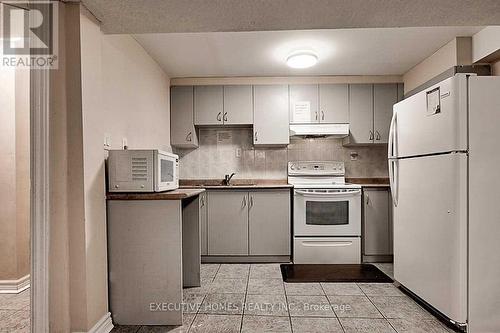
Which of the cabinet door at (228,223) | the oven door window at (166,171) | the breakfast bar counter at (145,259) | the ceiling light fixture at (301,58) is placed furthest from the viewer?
the cabinet door at (228,223)

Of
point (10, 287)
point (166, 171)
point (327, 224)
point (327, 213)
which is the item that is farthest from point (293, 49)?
point (10, 287)

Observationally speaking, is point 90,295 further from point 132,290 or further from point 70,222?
point 70,222

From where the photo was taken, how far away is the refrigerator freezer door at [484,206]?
6.46ft

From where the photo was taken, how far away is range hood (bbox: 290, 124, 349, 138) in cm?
381

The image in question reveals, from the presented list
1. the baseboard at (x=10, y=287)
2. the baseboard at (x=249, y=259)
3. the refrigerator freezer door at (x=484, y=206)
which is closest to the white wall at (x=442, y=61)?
the refrigerator freezer door at (x=484, y=206)

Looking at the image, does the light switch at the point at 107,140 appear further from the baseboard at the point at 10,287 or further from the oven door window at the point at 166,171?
the baseboard at the point at 10,287

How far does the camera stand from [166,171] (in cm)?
239

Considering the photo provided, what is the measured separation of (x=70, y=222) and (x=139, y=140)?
1181 millimetres

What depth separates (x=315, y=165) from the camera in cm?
416

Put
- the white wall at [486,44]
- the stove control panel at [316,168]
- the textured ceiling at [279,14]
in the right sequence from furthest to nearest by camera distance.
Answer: the stove control panel at [316,168]
the white wall at [486,44]
the textured ceiling at [279,14]

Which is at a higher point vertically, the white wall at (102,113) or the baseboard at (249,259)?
the white wall at (102,113)

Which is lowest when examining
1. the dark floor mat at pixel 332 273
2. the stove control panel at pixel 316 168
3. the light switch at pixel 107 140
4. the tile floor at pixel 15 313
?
the dark floor mat at pixel 332 273

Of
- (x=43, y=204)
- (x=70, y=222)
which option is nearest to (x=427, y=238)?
(x=70, y=222)

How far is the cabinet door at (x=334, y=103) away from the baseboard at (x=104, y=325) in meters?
3.09
